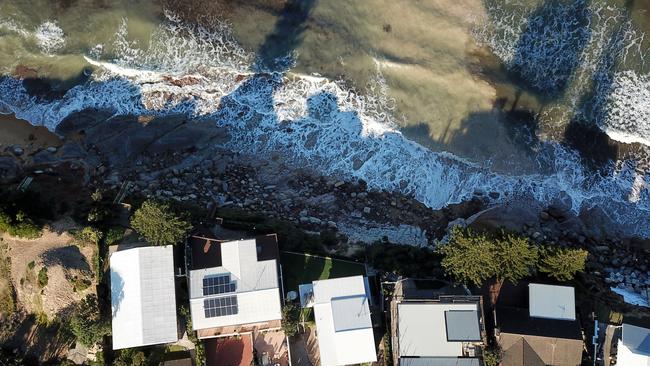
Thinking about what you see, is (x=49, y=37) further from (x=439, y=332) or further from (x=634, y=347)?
(x=634, y=347)

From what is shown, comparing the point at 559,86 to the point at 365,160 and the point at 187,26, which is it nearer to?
the point at 365,160

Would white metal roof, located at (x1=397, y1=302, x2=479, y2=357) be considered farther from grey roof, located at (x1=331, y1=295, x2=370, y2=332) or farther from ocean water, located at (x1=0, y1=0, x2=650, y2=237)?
ocean water, located at (x1=0, y1=0, x2=650, y2=237)

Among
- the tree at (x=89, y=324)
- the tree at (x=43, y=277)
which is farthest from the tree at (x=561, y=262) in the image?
the tree at (x=43, y=277)

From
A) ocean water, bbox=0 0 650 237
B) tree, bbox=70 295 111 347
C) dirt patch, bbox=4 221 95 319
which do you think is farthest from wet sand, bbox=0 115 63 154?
tree, bbox=70 295 111 347

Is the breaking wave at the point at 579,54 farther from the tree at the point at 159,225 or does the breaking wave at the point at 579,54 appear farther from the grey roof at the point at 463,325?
the tree at the point at 159,225

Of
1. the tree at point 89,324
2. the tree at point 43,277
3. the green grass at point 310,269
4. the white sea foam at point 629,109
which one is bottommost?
the tree at point 89,324

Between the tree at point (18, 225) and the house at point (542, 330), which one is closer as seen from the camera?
the house at point (542, 330)

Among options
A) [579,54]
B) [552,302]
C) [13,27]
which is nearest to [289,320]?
[552,302]
